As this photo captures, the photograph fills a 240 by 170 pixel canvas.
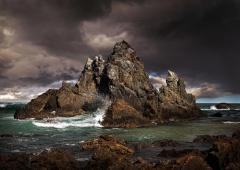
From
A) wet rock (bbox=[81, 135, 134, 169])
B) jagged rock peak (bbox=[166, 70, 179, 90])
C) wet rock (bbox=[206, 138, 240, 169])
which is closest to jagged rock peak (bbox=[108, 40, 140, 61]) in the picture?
jagged rock peak (bbox=[166, 70, 179, 90])

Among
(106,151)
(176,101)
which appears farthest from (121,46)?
(106,151)

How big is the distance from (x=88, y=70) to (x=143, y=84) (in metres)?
27.7

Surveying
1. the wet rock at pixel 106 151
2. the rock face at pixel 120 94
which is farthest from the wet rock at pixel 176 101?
the wet rock at pixel 106 151

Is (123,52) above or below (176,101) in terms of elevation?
above

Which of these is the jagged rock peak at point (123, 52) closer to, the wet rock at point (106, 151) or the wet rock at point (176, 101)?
the wet rock at point (176, 101)

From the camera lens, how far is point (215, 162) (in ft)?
80.0

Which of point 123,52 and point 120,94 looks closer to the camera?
point 120,94

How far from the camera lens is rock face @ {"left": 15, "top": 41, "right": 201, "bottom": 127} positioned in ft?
311

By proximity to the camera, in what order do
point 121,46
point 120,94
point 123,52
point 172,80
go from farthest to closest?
point 121,46, point 123,52, point 172,80, point 120,94

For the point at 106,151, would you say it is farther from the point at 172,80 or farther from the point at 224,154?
the point at 172,80

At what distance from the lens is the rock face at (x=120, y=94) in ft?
311

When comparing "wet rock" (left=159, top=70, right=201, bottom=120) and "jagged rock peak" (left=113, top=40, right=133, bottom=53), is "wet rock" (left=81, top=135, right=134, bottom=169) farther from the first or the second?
"jagged rock peak" (left=113, top=40, right=133, bottom=53)

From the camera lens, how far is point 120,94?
10756cm

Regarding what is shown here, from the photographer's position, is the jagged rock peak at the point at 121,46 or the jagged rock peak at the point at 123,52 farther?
the jagged rock peak at the point at 121,46
